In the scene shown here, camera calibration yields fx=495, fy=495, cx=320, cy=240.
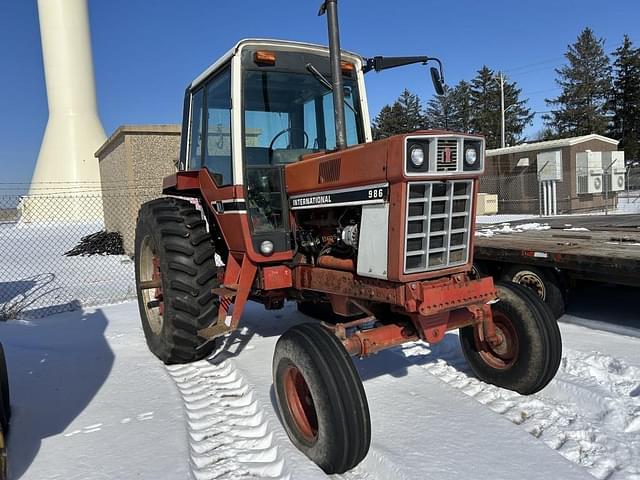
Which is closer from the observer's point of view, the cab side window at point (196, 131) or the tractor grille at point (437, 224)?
the tractor grille at point (437, 224)

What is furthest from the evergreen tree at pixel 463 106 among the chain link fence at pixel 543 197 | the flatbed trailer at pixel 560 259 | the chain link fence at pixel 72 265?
the flatbed trailer at pixel 560 259

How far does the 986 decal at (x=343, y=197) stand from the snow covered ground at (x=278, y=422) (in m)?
1.40

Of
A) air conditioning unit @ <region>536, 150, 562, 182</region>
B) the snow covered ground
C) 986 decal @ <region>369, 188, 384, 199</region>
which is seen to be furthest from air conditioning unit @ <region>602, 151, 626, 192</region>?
986 decal @ <region>369, 188, 384, 199</region>

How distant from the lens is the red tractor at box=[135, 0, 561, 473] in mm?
2791

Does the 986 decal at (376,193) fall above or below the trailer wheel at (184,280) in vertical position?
above

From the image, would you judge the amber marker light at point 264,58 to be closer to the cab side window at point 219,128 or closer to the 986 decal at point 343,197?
the cab side window at point 219,128

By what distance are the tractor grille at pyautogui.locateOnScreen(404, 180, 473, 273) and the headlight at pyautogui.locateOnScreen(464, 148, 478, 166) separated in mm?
128

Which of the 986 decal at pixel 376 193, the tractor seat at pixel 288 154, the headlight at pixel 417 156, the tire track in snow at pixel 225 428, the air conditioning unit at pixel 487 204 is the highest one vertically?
the tractor seat at pixel 288 154

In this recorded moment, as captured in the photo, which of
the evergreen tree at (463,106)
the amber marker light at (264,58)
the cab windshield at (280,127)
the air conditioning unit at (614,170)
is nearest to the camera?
the amber marker light at (264,58)

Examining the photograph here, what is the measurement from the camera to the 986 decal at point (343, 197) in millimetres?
2898

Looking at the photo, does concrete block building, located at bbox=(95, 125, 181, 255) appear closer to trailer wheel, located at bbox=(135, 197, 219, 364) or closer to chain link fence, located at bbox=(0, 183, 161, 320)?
chain link fence, located at bbox=(0, 183, 161, 320)

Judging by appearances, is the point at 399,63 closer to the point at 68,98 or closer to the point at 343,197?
the point at 343,197

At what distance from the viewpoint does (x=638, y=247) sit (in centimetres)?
473

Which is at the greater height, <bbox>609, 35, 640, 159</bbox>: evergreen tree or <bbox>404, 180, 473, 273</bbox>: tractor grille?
<bbox>609, 35, 640, 159</bbox>: evergreen tree
